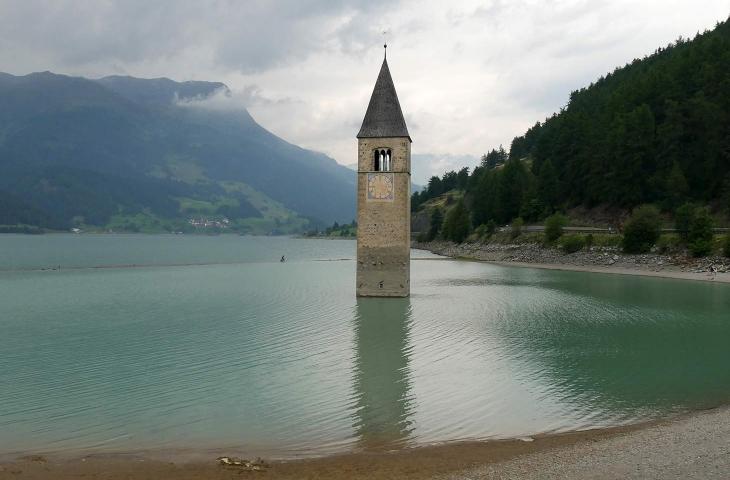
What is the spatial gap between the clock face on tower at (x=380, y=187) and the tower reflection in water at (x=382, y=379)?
9.70 m

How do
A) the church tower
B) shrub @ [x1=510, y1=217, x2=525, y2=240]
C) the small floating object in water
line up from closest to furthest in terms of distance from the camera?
the small floating object in water
the church tower
shrub @ [x1=510, y1=217, x2=525, y2=240]

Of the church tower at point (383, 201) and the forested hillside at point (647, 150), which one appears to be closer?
the church tower at point (383, 201)

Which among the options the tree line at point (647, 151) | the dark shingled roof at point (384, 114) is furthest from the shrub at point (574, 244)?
the dark shingled roof at point (384, 114)

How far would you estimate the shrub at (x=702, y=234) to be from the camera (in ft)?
201

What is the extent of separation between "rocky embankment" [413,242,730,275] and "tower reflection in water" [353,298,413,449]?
39.7 m

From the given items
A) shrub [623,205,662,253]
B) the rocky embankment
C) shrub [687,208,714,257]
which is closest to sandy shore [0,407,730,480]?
the rocky embankment

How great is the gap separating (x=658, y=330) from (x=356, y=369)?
1764 cm

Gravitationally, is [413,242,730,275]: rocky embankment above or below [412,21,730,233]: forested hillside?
below

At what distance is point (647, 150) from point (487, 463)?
264 feet

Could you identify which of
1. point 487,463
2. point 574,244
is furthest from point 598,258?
point 487,463

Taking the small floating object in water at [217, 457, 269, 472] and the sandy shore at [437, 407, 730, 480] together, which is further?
the small floating object in water at [217, 457, 269, 472]

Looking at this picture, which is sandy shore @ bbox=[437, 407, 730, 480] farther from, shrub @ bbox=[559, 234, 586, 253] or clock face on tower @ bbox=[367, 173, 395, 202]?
shrub @ bbox=[559, 234, 586, 253]

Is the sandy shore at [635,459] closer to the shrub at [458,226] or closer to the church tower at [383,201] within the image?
the church tower at [383,201]

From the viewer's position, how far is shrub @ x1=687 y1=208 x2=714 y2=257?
61.2 meters
